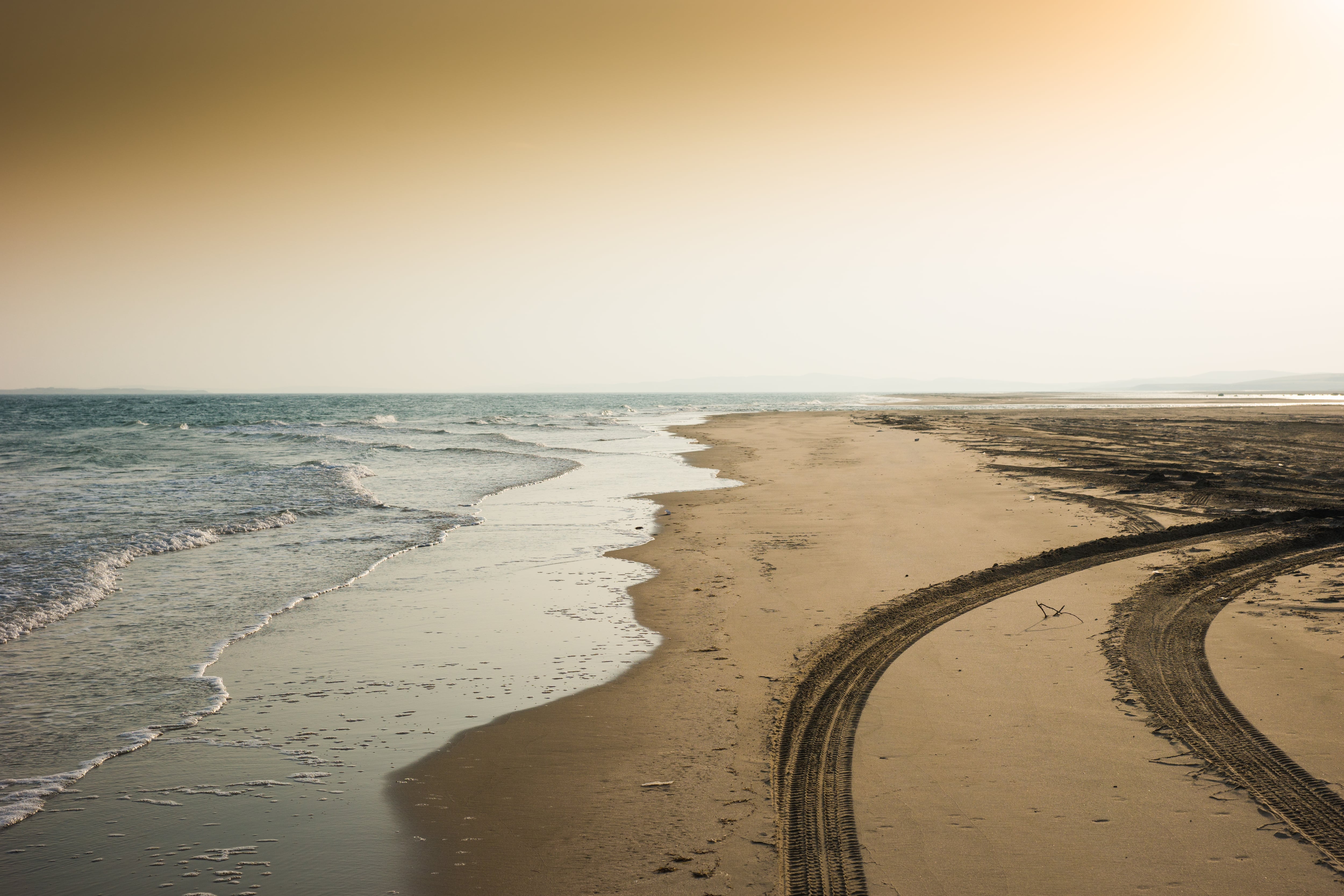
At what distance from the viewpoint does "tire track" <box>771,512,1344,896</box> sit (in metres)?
3.51

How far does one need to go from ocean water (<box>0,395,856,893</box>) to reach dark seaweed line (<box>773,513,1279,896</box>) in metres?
1.75

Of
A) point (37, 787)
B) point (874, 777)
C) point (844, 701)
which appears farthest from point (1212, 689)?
point (37, 787)

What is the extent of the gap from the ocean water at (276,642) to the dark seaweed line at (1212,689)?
12.9 ft

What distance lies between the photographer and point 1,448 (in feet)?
108

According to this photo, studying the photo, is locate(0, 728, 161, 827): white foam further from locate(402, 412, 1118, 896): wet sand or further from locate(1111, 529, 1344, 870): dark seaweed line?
locate(1111, 529, 1344, 870): dark seaweed line

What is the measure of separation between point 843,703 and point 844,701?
0.05 m

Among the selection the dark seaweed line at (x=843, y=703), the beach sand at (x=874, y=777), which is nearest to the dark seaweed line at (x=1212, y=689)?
the beach sand at (x=874, y=777)

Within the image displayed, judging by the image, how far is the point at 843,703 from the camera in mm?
5289

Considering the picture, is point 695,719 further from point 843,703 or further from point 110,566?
point 110,566

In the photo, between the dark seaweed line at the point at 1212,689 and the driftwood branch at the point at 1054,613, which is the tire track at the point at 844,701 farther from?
the driftwood branch at the point at 1054,613

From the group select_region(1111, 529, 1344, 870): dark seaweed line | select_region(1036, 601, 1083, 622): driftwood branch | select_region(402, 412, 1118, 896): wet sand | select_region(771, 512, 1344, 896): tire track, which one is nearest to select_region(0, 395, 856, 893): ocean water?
select_region(402, 412, 1118, 896): wet sand

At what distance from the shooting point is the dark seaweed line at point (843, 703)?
11.5 feet

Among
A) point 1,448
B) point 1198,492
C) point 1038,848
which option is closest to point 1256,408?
point 1198,492

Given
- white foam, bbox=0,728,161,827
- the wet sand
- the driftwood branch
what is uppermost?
the driftwood branch
